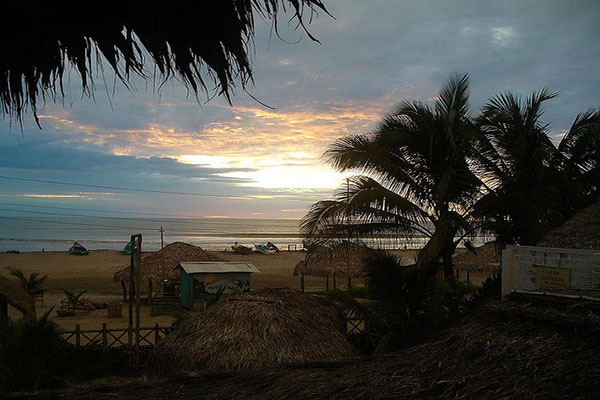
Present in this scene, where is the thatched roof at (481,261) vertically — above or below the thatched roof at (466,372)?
below

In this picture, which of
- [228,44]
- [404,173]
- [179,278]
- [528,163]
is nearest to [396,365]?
[228,44]

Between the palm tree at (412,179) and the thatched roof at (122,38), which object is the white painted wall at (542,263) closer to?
the palm tree at (412,179)

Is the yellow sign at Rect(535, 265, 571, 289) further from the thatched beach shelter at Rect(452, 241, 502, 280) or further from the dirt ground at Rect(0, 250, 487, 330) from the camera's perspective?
the thatched beach shelter at Rect(452, 241, 502, 280)

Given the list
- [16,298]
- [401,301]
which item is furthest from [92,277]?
[401,301]

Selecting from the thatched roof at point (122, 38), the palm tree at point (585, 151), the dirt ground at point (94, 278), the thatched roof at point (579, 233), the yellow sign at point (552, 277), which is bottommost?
the dirt ground at point (94, 278)

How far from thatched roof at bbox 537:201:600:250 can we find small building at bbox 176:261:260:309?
A: 11.3m

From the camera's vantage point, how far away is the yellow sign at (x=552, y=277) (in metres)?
7.80

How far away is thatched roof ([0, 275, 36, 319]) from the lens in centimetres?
995

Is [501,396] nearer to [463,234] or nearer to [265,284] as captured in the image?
[463,234]

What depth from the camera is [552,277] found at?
8.02 meters

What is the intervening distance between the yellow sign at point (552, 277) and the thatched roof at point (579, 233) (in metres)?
1.39

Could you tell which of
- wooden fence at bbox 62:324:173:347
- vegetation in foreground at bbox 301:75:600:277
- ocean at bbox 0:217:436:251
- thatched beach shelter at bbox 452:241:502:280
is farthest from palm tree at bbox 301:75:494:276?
ocean at bbox 0:217:436:251

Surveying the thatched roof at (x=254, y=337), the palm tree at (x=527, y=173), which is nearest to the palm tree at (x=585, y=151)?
the palm tree at (x=527, y=173)

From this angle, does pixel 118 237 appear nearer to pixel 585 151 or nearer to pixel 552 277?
pixel 585 151
